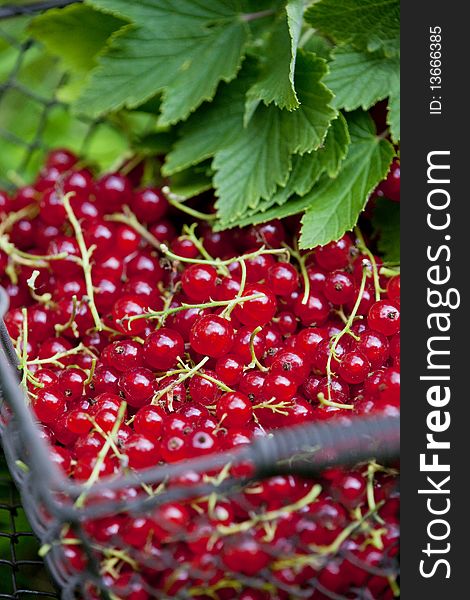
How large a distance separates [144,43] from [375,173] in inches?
9.6

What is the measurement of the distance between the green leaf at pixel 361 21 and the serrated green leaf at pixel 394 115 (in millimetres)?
45

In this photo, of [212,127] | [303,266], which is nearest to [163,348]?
[303,266]

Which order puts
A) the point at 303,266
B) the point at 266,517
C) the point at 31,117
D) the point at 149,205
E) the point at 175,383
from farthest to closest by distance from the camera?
the point at 31,117
the point at 149,205
the point at 303,266
the point at 175,383
the point at 266,517

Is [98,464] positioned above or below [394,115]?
below

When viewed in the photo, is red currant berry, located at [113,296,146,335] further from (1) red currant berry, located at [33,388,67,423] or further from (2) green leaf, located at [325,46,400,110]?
(2) green leaf, located at [325,46,400,110]

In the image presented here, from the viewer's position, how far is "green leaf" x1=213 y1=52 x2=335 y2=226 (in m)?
0.64

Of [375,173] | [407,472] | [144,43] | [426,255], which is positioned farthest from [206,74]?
[407,472]

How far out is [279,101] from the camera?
0.64 m

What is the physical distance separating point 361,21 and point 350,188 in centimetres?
14

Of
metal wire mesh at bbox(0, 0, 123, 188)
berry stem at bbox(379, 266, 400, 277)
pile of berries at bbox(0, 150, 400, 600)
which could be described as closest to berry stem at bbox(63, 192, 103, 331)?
pile of berries at bbox(0, 150, 400, 600)

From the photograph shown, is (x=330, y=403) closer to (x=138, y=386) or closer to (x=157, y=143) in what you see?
(x=138, y=386)

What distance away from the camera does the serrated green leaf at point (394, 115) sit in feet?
2.07

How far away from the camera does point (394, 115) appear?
639 millimetres

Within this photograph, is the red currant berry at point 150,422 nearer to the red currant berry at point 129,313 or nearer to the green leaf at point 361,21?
the red currant berry at point 129,313
